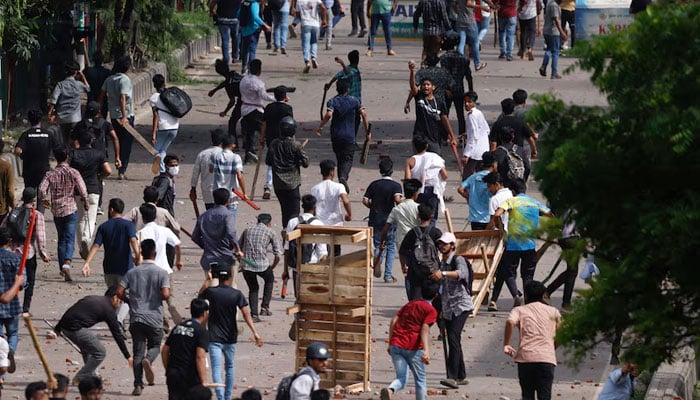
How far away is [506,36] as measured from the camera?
31734 mm

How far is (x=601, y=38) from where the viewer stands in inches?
362

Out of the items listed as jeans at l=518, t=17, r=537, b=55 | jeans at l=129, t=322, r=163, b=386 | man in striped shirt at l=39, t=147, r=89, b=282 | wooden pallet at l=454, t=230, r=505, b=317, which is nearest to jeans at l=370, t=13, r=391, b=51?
jeans at l=518, t=17, r=537, b=55

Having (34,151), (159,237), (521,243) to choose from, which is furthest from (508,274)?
(34,151)

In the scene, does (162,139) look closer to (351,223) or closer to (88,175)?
(351,223)

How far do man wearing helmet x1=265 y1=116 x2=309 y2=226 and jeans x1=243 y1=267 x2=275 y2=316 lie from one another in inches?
87.8

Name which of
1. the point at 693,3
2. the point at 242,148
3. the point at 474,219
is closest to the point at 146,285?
the point at 474,219

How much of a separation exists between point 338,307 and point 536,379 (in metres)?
1.98

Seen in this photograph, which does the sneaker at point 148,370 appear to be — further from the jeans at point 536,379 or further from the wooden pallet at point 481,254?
the wooden pallet at point 481,254

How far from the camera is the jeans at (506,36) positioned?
31.0 meters

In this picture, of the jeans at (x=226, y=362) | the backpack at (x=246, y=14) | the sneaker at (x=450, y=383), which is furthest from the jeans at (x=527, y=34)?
the jeans at (x=226, y=362)

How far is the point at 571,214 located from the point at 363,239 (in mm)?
4420

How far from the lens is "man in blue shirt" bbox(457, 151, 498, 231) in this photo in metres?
16.7

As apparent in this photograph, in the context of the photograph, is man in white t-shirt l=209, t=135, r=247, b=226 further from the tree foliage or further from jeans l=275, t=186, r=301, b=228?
the tree foliage

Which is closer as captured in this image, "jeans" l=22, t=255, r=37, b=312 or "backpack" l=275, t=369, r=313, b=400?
"backpack" l=275, t=369, r=313, b=400
